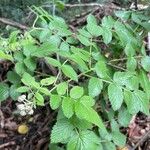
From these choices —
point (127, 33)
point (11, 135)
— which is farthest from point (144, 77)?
point (11, 135)

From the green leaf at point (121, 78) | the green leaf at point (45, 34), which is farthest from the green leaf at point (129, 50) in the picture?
the green leaf at point (45, 34)

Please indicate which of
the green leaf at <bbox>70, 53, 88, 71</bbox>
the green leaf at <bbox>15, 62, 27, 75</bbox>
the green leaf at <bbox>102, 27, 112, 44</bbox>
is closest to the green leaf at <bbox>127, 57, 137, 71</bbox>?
the green leaf at <bbox>102, 27, 112, 44</bbox>

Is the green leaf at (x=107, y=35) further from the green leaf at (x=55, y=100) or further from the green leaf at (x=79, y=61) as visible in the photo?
the green leaf at (x=55, y=100)

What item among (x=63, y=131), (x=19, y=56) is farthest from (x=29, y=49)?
(x=63, y=131)

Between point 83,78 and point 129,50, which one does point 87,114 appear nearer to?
point 129,50

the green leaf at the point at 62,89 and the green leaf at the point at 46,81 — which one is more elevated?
the green leaf at the point at 46,81

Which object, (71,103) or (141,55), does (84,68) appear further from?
(141,55)
